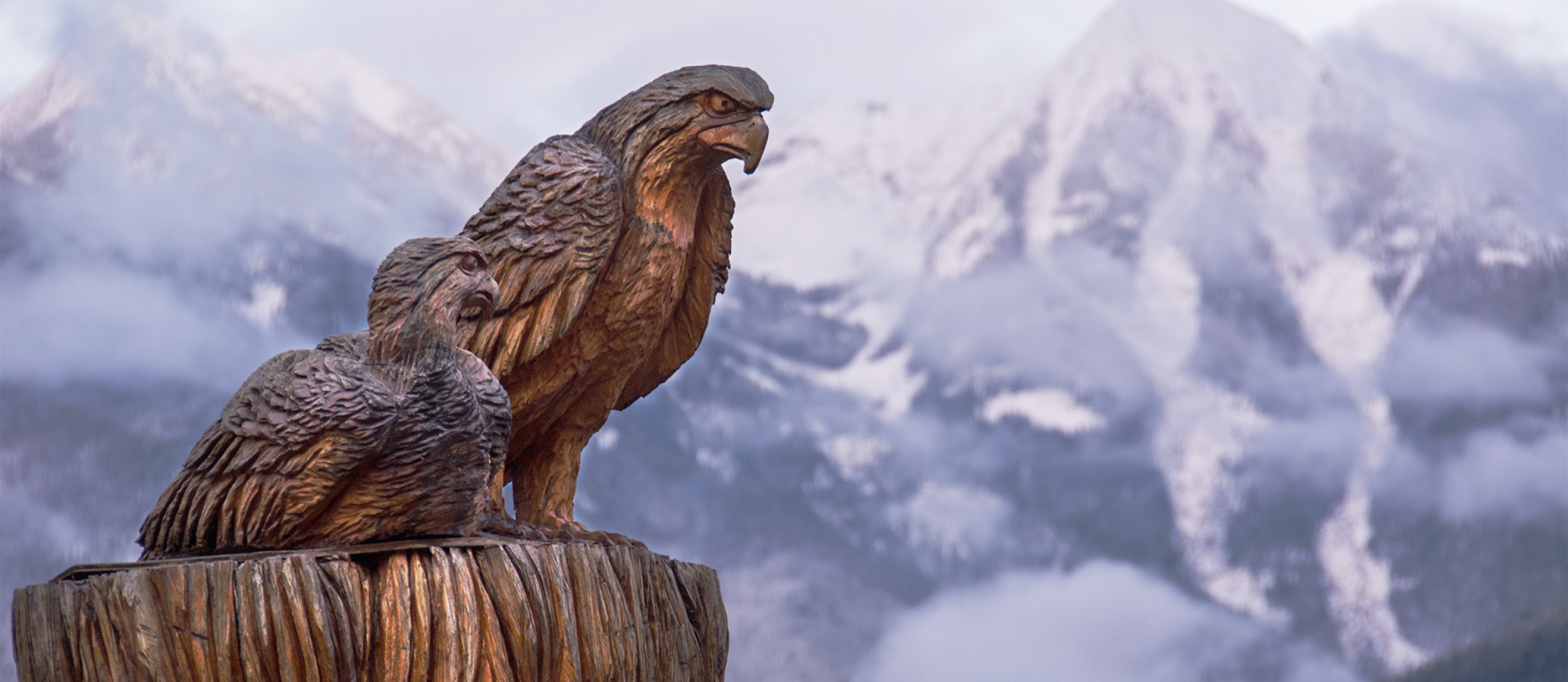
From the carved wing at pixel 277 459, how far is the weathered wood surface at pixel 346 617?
0.16m

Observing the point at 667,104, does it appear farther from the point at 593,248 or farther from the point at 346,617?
the point at 346,617

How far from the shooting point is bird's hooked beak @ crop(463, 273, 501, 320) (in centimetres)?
332

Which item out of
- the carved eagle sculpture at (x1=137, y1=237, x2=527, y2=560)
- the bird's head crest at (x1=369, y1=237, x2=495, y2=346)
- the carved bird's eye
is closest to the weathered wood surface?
the carved eagle sculpture at (x1=137, y1=237, x2=527, y2=560)

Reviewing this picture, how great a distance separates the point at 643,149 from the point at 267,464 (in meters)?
1.49

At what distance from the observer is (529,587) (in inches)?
126

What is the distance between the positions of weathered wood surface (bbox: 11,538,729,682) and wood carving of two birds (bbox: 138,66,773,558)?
0.57 ft

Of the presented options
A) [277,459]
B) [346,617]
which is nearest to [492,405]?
[277,459]

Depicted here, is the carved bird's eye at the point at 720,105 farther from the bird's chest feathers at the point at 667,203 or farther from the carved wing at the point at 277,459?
the carved wing at the point at 277,459

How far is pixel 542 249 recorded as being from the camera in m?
4.08

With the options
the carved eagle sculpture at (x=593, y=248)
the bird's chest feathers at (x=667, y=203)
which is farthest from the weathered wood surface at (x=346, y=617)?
the bird's chest feathers at (x=667, y=203)

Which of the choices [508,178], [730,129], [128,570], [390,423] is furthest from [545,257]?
[128,570]

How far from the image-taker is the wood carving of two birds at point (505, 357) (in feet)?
10.4

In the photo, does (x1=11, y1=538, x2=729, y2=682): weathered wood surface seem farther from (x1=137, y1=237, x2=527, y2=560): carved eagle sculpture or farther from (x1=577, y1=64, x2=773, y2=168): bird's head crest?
(x1=577, y1=64, x2=773, y2=168): bird's head crest

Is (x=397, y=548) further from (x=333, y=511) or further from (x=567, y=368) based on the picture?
(x=567, y=368)
